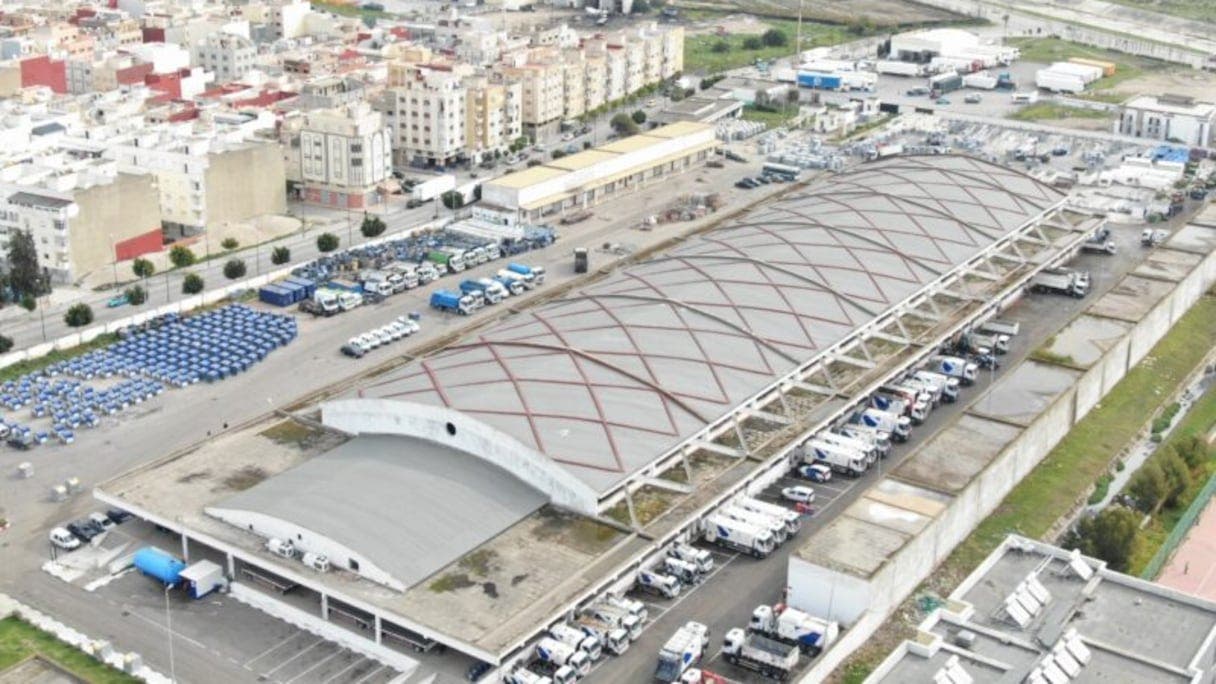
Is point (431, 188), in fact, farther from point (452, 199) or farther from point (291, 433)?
point (291, 433)

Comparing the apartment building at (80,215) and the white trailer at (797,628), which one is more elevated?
the apartment building at (80,215)

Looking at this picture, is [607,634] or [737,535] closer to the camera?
[607,634]

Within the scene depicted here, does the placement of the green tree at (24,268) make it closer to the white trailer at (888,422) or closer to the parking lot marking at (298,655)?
the parking lot marking at (298,655)

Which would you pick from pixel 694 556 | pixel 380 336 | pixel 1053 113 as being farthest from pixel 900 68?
pixel 694 556

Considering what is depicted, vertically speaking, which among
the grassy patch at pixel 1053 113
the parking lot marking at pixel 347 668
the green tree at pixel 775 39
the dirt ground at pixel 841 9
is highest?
the dirt ground at pixel 841 9

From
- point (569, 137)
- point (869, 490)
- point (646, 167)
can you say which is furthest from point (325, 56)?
point (869, 490)

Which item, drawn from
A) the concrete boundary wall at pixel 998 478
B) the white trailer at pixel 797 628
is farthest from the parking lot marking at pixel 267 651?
the concrete boundary wall at pixel 998 478
